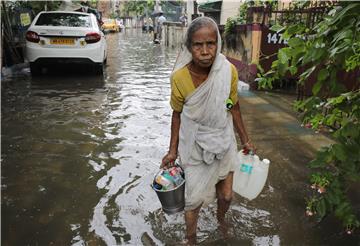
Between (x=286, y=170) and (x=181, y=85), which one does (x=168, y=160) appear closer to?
(x=181, y=85)

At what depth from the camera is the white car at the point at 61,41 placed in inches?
359

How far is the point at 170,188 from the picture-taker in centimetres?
262

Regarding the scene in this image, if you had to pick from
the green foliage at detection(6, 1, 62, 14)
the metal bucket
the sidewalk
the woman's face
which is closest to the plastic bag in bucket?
the metal bucket

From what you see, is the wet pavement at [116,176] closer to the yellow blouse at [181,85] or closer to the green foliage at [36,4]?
the yellow blouse at [181,85]

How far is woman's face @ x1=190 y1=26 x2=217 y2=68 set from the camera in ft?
8.18

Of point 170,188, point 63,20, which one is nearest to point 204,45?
point 170,188

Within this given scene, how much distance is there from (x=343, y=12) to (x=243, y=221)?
1.99 m

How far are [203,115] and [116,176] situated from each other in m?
1.85

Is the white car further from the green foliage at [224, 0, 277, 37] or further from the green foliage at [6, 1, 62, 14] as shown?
the green foliage at [224, 0, 277, 37]

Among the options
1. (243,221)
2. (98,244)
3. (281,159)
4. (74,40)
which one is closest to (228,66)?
(243,221)

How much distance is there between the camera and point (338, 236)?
3.06 metres

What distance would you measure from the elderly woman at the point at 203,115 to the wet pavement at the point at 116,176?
0.57 m

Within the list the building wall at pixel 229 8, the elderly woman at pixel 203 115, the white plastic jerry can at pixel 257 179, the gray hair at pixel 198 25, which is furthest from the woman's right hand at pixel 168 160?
the building wall at pixel 229 8

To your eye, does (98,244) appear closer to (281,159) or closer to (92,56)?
(281,159)
